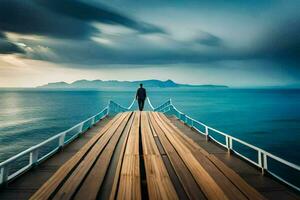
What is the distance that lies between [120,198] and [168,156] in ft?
8.94

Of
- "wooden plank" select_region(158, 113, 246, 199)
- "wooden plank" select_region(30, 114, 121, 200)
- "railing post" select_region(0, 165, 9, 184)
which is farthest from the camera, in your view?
"railing post" select_region(0, 165, 9, 184)

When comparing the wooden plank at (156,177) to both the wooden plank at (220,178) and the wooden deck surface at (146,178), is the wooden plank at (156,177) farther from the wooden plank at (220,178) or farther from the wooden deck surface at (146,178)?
the wooden plank at (220,178)

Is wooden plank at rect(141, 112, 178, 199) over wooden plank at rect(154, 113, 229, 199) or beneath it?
A: over

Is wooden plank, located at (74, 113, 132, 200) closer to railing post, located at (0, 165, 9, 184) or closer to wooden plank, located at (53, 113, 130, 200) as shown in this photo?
wooden plank, located at (53, 113, 130, 200)

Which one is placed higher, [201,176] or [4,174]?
[4,174]

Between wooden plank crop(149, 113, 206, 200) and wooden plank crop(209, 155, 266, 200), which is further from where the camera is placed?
wooden plank crop(149, 113, 206, 200)

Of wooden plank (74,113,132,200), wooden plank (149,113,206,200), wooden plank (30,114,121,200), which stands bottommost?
wooden plank (149,113,206,200)

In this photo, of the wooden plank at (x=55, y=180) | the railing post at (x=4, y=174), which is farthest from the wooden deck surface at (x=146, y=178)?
the railing post at (x=4, y=174)

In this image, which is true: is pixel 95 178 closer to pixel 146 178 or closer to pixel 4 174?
pixel 146 178

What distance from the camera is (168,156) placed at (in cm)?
629

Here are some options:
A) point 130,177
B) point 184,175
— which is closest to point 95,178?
point 130,177

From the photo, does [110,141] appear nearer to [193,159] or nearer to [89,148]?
[89,148]

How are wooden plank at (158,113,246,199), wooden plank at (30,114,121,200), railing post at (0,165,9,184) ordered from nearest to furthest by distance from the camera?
wooden plank at (30,114,121,200) < wooden plank at (158,113,246,199) < railing post at (0,165,9,184)

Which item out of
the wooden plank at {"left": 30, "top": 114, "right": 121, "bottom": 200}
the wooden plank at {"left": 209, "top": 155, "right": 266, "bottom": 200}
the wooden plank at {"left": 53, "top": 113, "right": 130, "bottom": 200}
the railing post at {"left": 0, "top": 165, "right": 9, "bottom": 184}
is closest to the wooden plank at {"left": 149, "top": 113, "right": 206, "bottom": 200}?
the wooden plank at {"left": 209, "top": 155, "right": 266, "bottom": 200}
